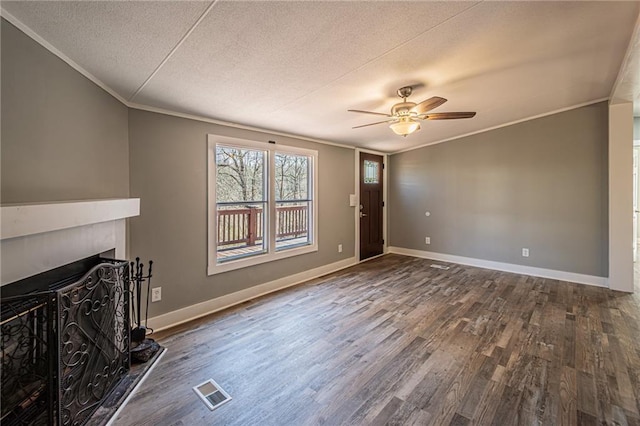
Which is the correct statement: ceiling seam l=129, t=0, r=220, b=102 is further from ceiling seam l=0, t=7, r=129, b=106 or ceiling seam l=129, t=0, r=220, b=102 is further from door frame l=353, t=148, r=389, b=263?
door frame l=353, t=148, r=389, b=263

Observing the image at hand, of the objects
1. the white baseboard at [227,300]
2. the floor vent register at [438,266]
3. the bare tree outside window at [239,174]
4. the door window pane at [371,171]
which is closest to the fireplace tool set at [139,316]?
the white baseboard at [227,300]

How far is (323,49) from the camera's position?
1.93 meters

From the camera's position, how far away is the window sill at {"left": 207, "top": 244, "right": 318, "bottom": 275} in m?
3.23

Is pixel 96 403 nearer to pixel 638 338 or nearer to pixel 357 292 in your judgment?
→ pixel 357 292

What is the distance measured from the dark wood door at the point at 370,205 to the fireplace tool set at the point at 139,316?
378 centimetres

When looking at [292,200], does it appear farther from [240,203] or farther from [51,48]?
[51,48]

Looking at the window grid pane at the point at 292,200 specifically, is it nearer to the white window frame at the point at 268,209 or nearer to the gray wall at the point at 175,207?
the white window frame at the point at 268,209

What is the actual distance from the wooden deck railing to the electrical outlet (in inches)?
35.1

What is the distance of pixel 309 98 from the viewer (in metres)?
2.79

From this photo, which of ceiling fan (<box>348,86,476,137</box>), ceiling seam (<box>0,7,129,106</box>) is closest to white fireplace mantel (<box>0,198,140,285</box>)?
ceiling seam (<box>0,7,129,106</box>)

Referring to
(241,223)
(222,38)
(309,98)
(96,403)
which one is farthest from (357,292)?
(222,38)

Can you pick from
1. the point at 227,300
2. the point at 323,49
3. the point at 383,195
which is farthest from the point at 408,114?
the point at 383,195

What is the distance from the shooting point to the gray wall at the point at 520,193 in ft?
13.3

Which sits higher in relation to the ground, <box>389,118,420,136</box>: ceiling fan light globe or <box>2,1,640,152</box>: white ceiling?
<box>2,1,640,152</box>: white ceiling
